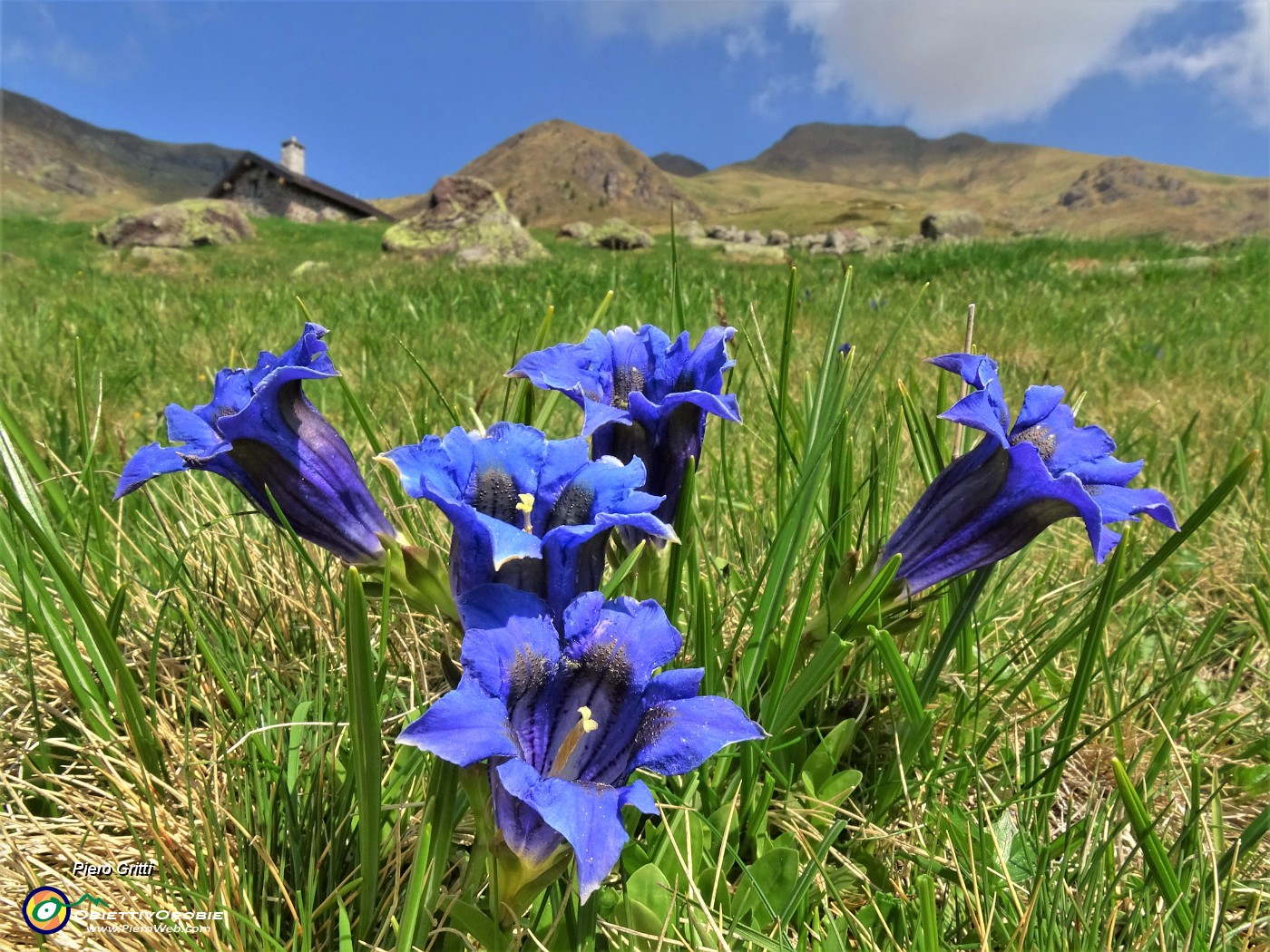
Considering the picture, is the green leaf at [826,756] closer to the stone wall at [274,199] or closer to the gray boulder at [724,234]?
the gray boulder at [724,234]

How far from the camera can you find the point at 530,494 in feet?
3.10

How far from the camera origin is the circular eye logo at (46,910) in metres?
1.04

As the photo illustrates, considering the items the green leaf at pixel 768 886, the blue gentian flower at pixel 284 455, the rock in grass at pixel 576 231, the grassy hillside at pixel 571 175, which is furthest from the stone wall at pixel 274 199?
the grassy hillside at pixel 571 175

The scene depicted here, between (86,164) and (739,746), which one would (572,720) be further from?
(86,164)

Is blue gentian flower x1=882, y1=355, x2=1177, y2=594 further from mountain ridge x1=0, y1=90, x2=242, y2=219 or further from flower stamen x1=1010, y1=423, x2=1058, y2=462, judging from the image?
mountain ridge x1=0, y1=90, x2=242, y2=219

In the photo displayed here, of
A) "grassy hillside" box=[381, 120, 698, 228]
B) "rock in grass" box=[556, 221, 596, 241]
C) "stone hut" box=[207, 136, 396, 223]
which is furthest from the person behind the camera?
"grassy hillside" box=[381, 120, 698, 228]

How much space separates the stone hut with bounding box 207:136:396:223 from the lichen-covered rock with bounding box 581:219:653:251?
15.5 m

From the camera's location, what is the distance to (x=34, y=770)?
1285mm

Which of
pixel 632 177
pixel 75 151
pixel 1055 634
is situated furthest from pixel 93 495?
pixel 75 151

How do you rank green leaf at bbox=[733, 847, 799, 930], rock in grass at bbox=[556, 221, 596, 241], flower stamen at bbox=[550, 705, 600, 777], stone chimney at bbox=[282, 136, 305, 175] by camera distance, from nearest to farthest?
flower stamen at bbox=[550, 705, 600, 777] → green leaf at bbox=[733, 847, 799, 930] → rock in grass at bbox=[556, 221, 596, 241] → stone chimney at bbox=[282, 136, 305, 175]

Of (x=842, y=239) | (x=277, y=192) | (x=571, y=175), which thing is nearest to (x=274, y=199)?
(x=277, y=192)

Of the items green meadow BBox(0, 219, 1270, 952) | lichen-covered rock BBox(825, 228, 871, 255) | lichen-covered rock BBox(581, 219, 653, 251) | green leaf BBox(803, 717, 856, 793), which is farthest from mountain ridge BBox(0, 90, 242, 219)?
green leaf BBox(803, 717, 856, 793)

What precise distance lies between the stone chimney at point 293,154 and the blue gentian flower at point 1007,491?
59904mm

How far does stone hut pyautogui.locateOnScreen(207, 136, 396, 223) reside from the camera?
34.2 metres
